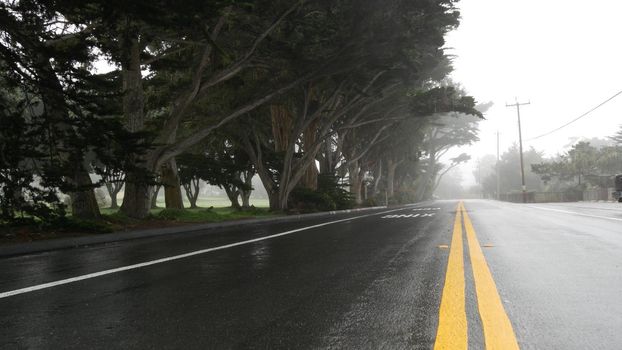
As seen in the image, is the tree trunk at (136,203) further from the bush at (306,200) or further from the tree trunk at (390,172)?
the tree trunk at (390,172)

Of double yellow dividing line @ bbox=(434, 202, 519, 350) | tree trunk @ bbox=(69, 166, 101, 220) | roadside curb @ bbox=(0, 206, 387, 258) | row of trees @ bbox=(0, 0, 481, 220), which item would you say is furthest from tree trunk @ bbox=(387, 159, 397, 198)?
double yellow dividing line @ bbox=(434, 202, 519, 350)

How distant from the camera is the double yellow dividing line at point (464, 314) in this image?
3.07m

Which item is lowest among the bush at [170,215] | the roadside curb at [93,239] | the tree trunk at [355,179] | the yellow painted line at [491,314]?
the yellow painted line at [491,314]

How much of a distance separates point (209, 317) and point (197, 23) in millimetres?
8928

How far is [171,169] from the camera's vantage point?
22469 millimetres

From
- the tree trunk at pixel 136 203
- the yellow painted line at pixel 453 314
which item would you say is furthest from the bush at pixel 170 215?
the yellow painted line at pixel 453 314

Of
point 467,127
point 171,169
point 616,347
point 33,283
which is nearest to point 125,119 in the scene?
point 171,169

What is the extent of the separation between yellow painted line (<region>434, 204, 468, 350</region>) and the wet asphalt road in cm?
6

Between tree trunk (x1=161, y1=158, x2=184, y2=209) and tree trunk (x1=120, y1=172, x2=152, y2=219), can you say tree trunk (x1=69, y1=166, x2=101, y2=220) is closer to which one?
tree trunk (x1=120, y1=172, x2=152, y2=219)

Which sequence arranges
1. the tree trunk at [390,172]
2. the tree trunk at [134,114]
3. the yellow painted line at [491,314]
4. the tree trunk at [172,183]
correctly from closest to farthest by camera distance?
1. the yellow painted line at [491,314]
2. the tree trunk at [134,114]
3. the tree trunk at [172,183]
4. the tree trunk at [390,172]

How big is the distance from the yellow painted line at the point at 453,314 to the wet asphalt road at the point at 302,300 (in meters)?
0.06

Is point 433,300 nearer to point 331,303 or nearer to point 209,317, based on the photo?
point 331,303

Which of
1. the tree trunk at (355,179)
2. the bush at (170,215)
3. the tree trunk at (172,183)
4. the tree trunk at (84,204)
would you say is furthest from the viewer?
the tree trunk at (355,179)

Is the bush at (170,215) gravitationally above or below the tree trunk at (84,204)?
below
